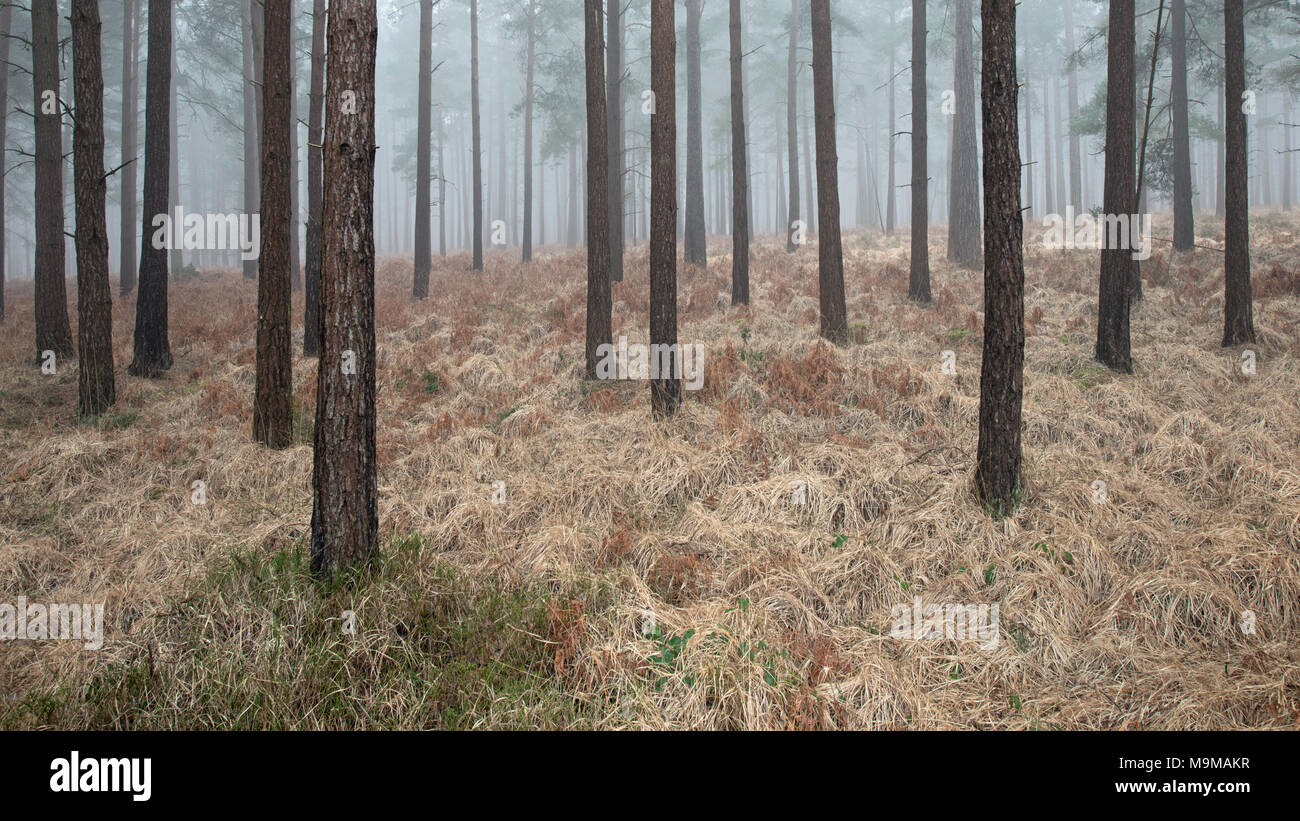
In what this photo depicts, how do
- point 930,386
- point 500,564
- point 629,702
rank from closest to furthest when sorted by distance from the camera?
point 629,702 < point 500,564 < point 930,386

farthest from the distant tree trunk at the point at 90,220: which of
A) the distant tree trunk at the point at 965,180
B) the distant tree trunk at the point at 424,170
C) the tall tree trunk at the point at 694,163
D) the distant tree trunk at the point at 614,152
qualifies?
the distant tree trunk at the point at 965,180

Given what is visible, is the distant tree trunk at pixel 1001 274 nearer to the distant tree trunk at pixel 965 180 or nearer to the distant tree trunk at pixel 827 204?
the distant tree trunk at pixel 827 204

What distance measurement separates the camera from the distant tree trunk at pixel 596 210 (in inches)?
391

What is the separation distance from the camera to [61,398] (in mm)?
10117

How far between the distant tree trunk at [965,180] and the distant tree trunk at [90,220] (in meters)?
17.9

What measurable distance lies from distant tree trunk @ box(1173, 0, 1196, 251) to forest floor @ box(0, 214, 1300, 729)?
6.91 meters

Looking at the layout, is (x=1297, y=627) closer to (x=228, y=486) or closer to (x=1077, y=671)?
(x=1077, y=671)

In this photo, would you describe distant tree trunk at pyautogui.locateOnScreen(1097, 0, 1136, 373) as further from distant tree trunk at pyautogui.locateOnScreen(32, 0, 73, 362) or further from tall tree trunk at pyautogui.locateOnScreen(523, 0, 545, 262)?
tall tree trunk at pyautogui.locateOnScreen(523, 0, 545, 262)

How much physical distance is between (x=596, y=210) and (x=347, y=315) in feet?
19.9

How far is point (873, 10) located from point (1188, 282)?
124ft

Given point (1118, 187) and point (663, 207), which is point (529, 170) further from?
point (1118, 187)

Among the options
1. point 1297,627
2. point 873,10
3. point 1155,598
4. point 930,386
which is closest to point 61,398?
point 930,386

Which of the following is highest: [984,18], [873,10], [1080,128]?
[873,10]

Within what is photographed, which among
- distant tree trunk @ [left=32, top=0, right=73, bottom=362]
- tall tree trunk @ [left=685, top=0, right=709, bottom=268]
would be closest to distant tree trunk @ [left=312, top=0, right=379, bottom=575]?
distant tree trunk @ [left=32, top=0, right=73, bottom=362]
